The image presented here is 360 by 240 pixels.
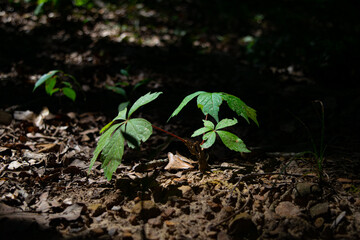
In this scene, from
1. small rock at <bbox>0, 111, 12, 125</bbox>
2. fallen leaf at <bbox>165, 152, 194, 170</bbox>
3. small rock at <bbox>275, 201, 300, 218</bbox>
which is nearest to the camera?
small rock at <bbox>275, 201, 300, 218</bbox>

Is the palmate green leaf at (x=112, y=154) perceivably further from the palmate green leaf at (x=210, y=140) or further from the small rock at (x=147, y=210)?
the palmate green leaf at (x=210, y=140)

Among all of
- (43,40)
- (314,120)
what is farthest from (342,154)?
(43,40)

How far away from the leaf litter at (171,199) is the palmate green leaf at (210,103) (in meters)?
0.47

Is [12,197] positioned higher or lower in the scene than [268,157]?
higher

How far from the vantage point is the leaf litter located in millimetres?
1245

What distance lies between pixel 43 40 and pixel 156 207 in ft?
11.7

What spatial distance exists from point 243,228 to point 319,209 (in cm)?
41

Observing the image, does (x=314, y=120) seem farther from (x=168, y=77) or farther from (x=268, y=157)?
(x=168, y=77)

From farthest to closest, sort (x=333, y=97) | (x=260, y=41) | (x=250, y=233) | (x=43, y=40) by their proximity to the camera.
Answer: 1. (x=43, y=40)
2. (x=260, y=41)
3. (x=333, y=97)
4. (x=250, y=233)

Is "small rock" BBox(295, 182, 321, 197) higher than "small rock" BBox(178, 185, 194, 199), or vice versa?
"small rock" BBox(295, 182, 321, 197)

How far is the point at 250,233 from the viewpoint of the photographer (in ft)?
4.07

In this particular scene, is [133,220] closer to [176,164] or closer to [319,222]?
[176,164]

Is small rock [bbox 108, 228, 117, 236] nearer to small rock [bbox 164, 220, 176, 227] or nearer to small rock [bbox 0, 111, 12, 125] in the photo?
small rock [bbox 164, 220, 176, 227]

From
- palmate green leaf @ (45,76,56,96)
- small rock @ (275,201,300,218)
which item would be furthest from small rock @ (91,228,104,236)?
palmate green leaf @ (45,76,56,96)
